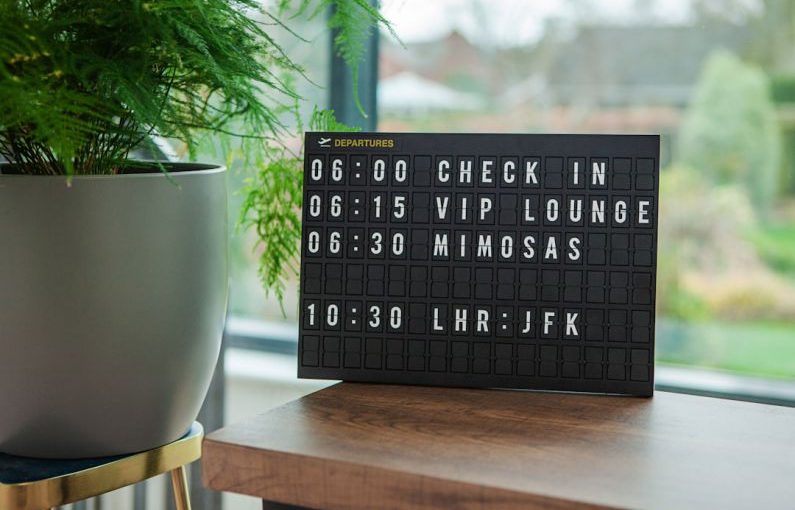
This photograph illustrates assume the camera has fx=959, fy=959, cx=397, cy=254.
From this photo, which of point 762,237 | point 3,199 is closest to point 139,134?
point 3,199

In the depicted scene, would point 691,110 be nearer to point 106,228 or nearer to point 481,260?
point 481,260

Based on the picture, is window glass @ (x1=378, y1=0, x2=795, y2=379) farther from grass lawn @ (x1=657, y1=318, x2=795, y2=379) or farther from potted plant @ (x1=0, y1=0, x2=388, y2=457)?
potted plant @ (x1=0, y1=0, x2=388, y2=457)

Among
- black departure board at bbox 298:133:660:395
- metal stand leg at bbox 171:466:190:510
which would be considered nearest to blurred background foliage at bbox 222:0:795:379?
black departure board at bbox 298:133:660:395

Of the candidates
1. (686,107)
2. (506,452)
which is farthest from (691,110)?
(506,452)

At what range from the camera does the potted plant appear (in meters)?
0.84

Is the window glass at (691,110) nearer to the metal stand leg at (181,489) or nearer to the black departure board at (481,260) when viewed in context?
the black departure board at (481,260)

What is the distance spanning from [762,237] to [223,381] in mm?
913

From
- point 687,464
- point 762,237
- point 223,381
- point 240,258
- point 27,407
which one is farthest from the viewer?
point 240,258

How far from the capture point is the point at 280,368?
1.72 metres

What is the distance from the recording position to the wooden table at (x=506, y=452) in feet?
2.36

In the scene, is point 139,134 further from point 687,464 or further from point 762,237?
point 762,237

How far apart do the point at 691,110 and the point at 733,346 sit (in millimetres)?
382

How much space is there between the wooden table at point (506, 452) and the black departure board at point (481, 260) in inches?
1.6

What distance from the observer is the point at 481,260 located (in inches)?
38.5
